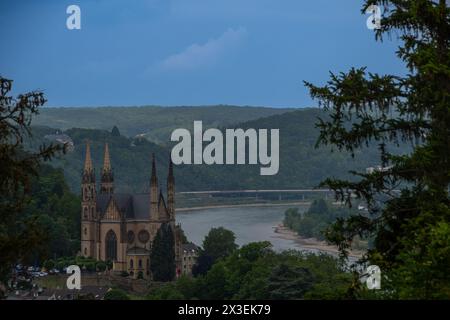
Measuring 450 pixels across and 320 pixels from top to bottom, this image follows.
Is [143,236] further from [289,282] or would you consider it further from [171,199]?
[289,282]

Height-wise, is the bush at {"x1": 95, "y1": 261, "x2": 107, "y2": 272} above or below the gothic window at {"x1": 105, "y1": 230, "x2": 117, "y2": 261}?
below

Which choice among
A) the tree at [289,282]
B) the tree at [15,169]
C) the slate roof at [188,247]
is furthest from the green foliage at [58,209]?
the tree at [15,169]

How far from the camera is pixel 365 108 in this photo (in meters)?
14.9

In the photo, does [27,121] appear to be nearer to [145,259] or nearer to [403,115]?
[403,115]

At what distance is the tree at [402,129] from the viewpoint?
46.5ft

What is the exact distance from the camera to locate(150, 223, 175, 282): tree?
9175cm

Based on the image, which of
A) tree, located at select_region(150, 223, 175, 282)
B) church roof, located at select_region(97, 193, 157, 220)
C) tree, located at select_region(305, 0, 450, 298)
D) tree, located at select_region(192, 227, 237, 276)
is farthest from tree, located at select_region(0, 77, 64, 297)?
church roof, located at select_region(97, 193, 157, 220)

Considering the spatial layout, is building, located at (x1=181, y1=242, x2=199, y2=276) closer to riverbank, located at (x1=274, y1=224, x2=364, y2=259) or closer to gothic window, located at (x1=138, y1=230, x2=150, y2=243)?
gothic window, located at (x1=138, y1=230, x2=150, y2=243)

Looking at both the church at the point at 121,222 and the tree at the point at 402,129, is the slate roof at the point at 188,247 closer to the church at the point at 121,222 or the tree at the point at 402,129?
the church at the point at 121,222

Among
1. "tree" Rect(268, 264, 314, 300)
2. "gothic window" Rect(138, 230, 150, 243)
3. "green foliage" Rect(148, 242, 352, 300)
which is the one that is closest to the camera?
"tree" Rect(268, 264, 314, 300)

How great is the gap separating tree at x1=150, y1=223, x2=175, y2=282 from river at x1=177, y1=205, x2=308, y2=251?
35524 millimetres

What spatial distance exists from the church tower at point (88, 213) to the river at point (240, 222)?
99.6 ft

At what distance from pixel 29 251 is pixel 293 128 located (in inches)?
7277

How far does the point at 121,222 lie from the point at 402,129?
90346 millimetres
